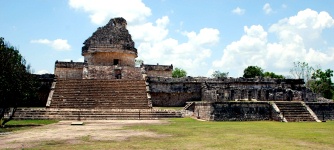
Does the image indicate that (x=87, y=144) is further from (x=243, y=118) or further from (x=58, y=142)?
(x=243, y=118)

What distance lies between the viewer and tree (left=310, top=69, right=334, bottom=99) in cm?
4362

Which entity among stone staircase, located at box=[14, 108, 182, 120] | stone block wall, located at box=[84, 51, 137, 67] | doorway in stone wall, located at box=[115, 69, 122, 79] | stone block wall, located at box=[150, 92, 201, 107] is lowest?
stone staircase, located at box=[14, 108, 182, 120]

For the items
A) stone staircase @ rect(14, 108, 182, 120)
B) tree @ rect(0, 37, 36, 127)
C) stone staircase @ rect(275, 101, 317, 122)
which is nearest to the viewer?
tree @ rect(0, 37, 36, 127)

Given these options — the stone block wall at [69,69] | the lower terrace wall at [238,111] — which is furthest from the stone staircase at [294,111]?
the stone block wall at [69,69]

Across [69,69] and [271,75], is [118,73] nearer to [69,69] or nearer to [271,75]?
[69,69]

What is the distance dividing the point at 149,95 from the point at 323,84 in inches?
1204

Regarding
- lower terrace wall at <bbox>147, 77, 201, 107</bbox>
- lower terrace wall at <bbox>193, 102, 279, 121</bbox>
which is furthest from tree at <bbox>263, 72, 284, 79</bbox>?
lower terrace wall at <bbox>193, 102, 279, 121</bbox>

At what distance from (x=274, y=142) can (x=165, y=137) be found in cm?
302

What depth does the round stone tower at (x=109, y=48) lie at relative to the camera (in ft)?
98.6

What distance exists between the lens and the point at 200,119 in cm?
1842

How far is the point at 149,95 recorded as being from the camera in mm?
21844

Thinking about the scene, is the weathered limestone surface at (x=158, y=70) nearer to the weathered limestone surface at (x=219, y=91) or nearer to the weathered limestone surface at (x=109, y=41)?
the weathered limestone surface at (x=109, y=41)

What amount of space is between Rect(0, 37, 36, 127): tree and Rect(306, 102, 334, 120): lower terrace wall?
1397cm

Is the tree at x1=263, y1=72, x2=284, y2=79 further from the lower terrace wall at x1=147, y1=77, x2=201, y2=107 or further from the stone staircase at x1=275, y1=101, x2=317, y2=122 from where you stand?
the stone staircase at x1=275, y1=101, x2=317, y2=122
